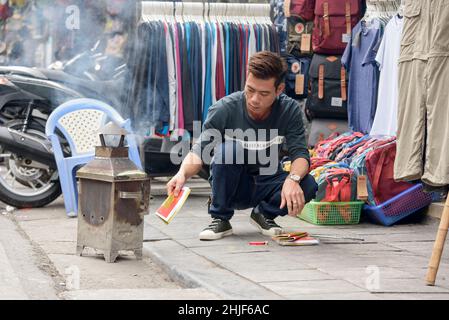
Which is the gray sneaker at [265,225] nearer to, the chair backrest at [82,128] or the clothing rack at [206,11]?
the chair backrest at [82,128]

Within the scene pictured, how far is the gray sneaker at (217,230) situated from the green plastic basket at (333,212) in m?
1.02

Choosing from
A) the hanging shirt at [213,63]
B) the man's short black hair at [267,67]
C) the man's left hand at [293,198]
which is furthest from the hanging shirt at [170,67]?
the man's left hand at [293,198]

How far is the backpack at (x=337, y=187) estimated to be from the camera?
718 cm

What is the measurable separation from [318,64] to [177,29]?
4.97 feet

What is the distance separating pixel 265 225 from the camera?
21.2 ft

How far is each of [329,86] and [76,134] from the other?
2.68 metres

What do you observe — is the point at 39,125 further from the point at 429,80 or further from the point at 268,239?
the point at 429,80

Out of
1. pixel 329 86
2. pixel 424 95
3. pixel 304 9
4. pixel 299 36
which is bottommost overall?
pixel 329 86

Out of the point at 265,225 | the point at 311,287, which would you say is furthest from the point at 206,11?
the point at 311,287

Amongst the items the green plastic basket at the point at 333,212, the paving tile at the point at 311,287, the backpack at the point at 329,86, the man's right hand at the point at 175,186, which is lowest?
the green plastic basket at the point at 333,212

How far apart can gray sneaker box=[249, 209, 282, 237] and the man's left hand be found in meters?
0.61

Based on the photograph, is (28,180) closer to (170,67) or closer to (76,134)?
(76,134)

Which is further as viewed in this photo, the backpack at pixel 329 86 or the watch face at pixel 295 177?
the backpack at pixel 329 86
